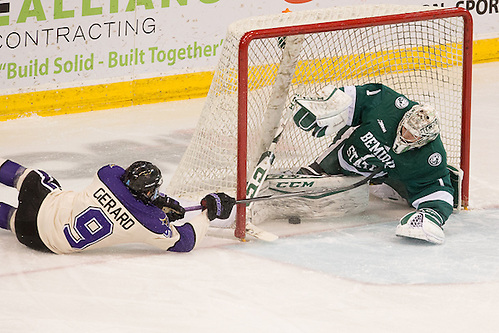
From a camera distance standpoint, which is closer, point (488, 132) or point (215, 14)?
point (488, 132)

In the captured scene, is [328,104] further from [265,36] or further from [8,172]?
[8,172]

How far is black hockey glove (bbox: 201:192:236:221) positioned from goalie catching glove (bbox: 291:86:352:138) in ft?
1.68

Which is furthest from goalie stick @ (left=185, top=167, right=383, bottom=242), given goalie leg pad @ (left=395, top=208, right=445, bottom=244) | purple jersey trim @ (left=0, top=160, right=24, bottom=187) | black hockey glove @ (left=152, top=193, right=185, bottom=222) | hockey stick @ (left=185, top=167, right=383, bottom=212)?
purple jersey trim @ (left=0, top=160, right=24, bottom=187)

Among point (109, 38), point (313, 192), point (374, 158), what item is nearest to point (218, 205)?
point (313, 192)

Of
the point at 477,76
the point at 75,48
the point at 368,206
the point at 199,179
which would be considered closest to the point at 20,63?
the point at 75,48

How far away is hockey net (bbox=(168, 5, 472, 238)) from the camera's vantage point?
14.4 ft

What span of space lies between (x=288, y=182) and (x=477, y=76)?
10.8 feet

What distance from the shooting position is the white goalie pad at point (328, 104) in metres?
4.40

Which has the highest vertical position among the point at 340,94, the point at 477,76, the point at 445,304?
the point at 340,94

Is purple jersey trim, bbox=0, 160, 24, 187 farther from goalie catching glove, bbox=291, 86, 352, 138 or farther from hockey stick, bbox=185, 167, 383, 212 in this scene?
goalie catching glove, bbox=291, 86, 352, 138

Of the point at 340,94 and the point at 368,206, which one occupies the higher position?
the point at 340,94

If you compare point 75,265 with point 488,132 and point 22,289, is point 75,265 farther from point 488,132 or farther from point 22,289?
point 488,132

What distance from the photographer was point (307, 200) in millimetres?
4605

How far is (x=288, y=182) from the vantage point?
4570 millimetres
